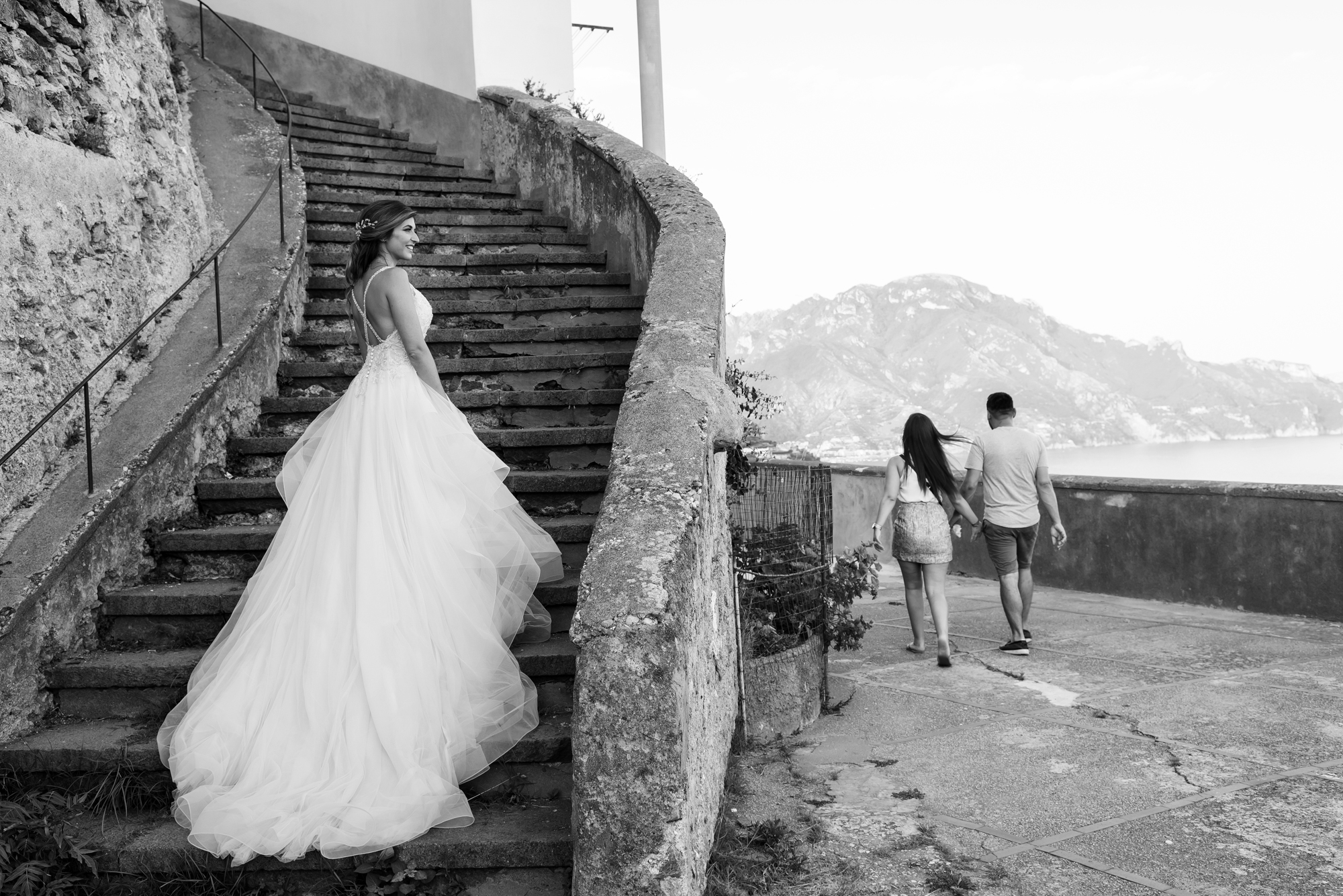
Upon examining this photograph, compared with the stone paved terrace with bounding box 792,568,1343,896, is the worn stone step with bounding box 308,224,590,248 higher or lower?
higher

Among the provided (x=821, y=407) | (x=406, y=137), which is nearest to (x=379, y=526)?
(x=406, y=137)

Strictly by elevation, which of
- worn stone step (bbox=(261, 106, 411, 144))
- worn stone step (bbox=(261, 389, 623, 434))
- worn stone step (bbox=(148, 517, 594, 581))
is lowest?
worn stone step (bbox=(148, 517, 594, 581))

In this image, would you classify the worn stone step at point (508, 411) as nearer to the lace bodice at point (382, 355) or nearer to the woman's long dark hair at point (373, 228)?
the lace bodice at point (382, 355)

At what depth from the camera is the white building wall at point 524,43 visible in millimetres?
15383

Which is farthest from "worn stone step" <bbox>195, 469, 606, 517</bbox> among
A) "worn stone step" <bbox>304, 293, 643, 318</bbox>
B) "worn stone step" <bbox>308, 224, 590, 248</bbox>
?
"worn stone step" <bbox>308, 224, 590, 248</bbox>

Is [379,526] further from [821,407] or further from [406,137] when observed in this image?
[821,407]

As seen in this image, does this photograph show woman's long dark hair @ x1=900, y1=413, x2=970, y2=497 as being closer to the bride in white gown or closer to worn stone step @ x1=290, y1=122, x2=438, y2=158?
the bride in white gown

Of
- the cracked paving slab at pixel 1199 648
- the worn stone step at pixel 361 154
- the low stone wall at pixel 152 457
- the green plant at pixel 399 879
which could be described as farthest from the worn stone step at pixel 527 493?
the worn stone step at pixel 361 154

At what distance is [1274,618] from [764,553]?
468cm

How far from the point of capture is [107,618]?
13.4ft

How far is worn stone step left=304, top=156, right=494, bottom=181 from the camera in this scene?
Answer: 868 cm

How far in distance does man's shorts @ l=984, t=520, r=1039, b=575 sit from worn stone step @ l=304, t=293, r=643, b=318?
287cm

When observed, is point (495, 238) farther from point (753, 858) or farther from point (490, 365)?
Answer: point (753, 858)

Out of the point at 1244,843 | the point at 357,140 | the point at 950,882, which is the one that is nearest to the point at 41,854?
the point at 950,882
